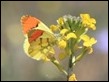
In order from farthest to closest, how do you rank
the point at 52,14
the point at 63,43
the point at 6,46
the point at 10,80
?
the point at 52,14
the point at 6,46
the point at 10,80
the point at 63,43

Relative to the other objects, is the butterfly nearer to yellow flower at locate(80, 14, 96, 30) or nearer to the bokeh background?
yellow flower at locate(80, 14, 96, 30)

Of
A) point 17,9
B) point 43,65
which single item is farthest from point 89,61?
point 17,9

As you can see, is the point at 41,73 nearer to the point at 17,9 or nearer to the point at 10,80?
the point at 10,80

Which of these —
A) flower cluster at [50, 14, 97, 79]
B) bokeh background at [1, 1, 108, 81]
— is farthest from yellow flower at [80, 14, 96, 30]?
bokeh background at [1, 1, 108, 81]

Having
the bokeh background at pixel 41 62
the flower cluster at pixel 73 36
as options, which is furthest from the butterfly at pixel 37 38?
the bokeh background at pixel 41 62

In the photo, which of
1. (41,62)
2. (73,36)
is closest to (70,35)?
(73,36)

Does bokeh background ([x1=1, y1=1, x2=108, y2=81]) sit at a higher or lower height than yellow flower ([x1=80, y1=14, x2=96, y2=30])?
lower
